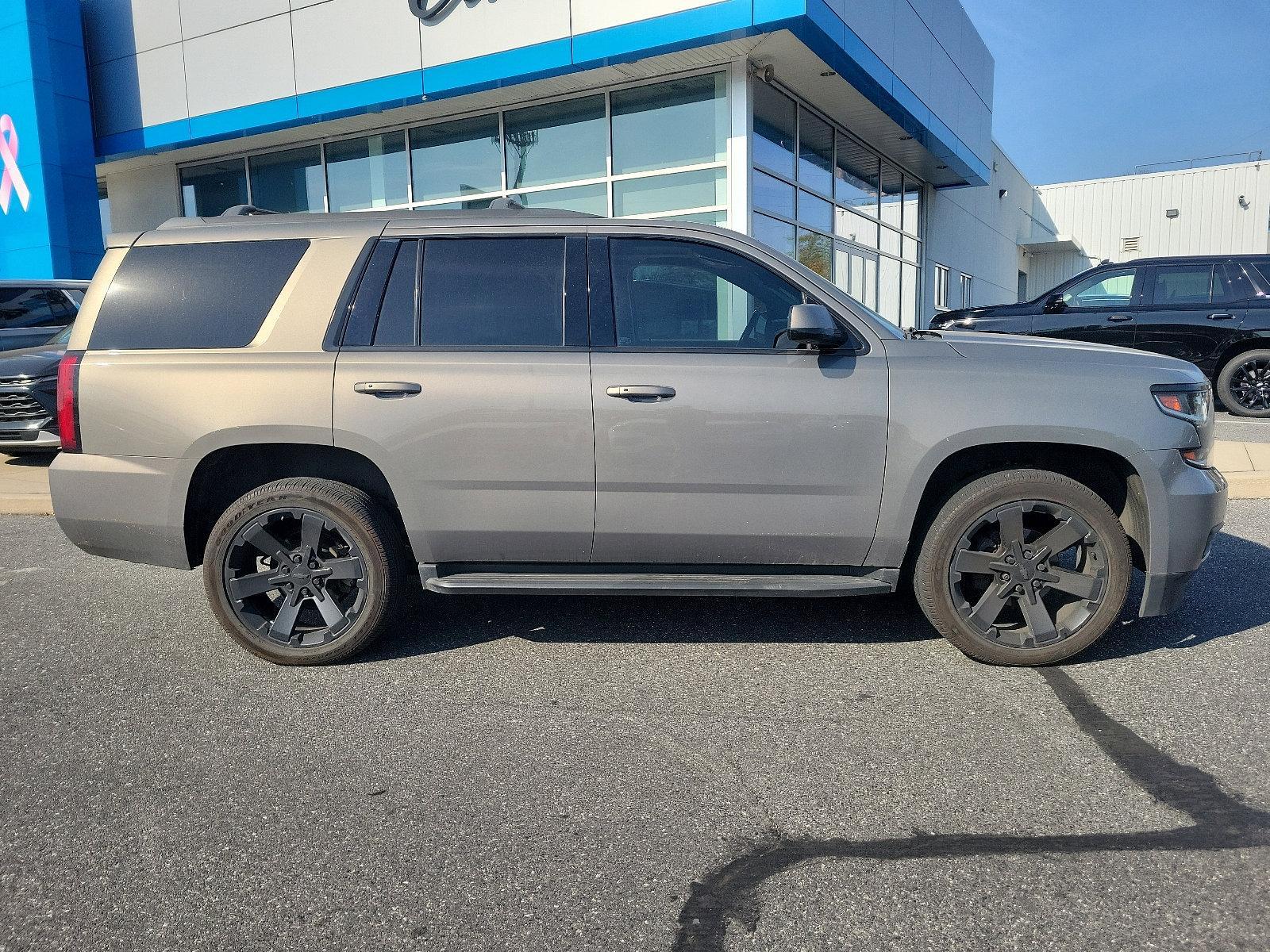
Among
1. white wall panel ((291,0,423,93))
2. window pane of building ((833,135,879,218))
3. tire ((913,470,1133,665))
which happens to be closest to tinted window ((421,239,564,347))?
tire ((913,470,1133,665))

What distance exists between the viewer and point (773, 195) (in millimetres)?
12445

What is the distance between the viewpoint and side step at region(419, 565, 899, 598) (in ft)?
11.7

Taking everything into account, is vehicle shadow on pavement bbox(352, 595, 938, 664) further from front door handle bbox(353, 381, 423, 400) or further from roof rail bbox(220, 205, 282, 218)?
roof rail bbox(220, 205, 282, 218)

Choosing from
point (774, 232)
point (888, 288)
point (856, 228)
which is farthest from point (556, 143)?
point (888, 288)

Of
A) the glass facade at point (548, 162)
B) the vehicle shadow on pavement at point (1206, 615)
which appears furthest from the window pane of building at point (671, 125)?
the vehicle shadow on pavement at point (1206, 615)

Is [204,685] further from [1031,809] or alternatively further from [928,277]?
[928,277]

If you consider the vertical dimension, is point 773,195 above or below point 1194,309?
above

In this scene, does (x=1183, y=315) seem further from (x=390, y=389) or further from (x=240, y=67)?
(x=240, y=67)

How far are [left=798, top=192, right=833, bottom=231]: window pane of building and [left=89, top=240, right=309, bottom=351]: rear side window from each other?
422 inches

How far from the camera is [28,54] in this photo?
14836 mm

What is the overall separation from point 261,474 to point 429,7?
10.1m

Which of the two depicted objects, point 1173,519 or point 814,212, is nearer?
point 1173,519

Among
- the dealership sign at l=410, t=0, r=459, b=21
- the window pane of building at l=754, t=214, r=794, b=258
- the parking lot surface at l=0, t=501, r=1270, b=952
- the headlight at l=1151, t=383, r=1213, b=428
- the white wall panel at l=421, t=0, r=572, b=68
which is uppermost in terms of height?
the dealership sign at l=410, t=0, r=459, b=21

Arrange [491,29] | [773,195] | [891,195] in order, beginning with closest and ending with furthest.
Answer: [491,29], [773,195], [891,195]
